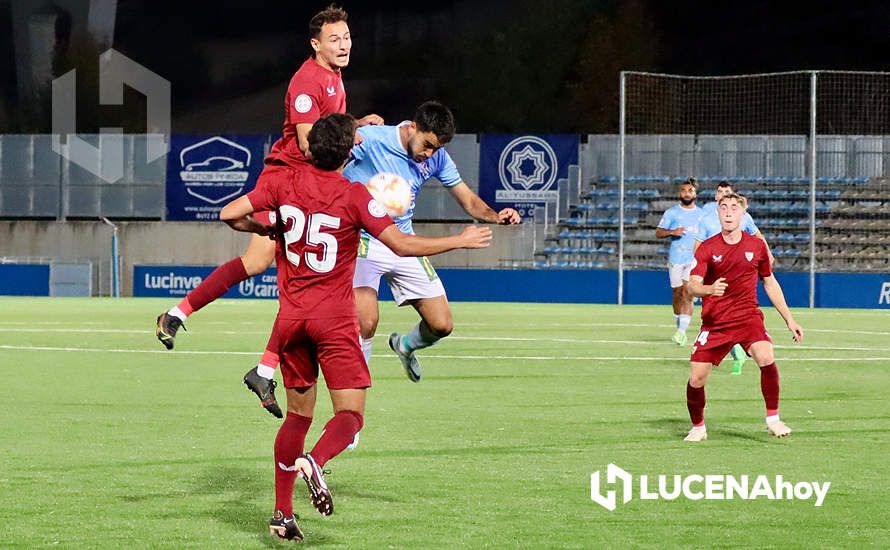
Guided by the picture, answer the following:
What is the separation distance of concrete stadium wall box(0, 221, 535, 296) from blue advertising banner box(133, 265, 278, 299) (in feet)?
8.90

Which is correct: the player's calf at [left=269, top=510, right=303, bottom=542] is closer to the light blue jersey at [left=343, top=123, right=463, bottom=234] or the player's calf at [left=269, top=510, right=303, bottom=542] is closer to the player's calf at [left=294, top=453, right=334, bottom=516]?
the player's calf at [left=294, top=453, right=334, bottom=516]

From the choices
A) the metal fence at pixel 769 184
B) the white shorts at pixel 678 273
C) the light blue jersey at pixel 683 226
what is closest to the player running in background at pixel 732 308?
the light blue jersey at pixel 683 226

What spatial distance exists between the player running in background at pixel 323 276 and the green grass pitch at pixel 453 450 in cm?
52

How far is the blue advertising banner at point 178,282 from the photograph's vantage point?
38000 millimetres

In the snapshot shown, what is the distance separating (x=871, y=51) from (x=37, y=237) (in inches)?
1383

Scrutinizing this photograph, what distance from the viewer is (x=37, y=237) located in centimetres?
4666

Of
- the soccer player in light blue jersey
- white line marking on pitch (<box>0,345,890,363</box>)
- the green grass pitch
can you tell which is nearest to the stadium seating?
white line marking on pitch (<box>0,345,890,363</box>)

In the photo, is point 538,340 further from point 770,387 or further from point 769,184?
point 769,184

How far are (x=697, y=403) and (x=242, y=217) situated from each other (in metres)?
4.14

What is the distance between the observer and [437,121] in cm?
Result: 959

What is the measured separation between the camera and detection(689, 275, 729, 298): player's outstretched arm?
9836mm

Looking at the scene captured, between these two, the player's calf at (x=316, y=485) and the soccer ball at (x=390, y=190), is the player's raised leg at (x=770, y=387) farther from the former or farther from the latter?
the player's calf at (x=316, y=485)

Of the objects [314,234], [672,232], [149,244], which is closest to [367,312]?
[314,234]

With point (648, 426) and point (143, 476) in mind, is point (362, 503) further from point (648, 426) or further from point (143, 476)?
point (648, 426)
